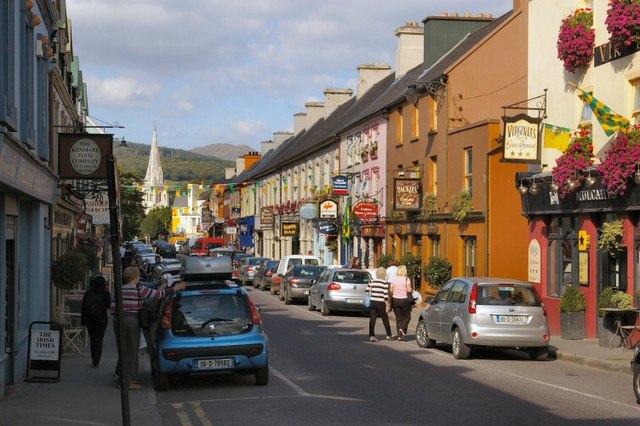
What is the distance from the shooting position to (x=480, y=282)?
17.5m

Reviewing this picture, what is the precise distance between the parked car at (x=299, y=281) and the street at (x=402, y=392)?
14750 mm

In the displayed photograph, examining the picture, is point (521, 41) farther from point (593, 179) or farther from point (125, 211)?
point (125, 211)

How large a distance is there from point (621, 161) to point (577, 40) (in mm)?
3864

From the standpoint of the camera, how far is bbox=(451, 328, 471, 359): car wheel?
17406mm

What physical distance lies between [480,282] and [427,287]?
17012 mm

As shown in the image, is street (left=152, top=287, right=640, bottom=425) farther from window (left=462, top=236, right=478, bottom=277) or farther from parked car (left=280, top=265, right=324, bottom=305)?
parked car (left=280, top=265, right=324, bottom=305)

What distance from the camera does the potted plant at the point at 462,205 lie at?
97.3ft

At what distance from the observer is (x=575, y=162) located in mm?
20984

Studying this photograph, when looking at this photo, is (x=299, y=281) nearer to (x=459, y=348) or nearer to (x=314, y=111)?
(x=459, y=348)

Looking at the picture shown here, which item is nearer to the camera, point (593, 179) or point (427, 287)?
point (593, 179)

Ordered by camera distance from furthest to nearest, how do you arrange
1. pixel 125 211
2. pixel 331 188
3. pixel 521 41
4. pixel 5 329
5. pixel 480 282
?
pixel 125 211 < pixel 331 188 < pixel 521 41 < pixel 480 282 < pixel 5 329

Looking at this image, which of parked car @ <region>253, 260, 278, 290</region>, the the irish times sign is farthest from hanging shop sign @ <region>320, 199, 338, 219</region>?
the the irish times sign

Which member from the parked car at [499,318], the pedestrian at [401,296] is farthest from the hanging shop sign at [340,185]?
the parked car at [499,318]

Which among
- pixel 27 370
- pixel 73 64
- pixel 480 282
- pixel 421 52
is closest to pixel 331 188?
pixel 421 52
